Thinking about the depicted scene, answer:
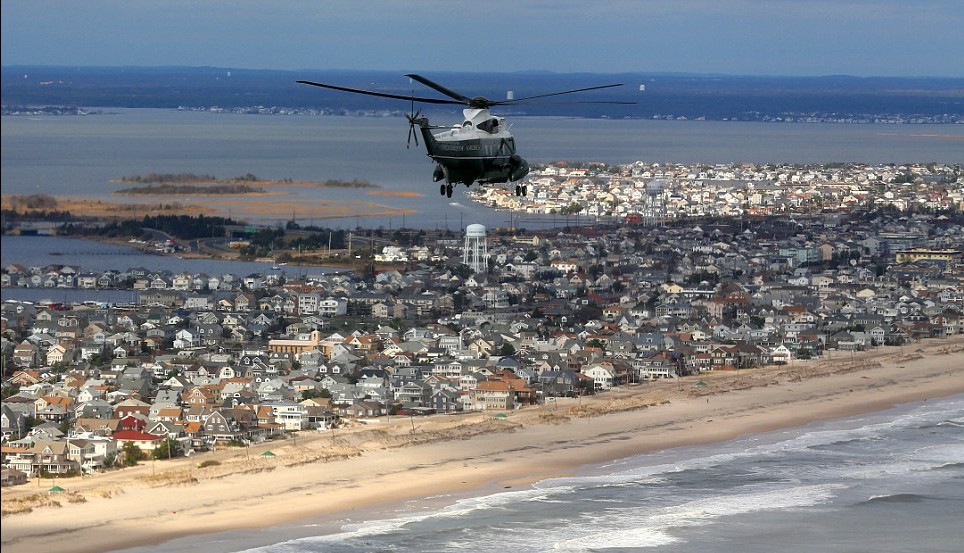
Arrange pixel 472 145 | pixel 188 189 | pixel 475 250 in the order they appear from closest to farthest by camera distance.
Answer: pixel 472 145, pixel 475 250, pixel 188 189

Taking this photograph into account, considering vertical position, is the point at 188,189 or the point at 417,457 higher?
the point at 188,189

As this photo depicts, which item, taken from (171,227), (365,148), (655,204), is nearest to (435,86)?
(171,227)

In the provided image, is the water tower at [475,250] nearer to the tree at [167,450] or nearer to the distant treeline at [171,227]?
the distant treeline at [171,227]

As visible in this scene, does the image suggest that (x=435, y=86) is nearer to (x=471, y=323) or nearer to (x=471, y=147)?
(x=471, y=147)

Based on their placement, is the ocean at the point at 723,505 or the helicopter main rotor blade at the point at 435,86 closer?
the helicopter main rotor blade at the point at 435,86

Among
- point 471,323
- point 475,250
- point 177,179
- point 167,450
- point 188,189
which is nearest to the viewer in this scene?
point 167,450

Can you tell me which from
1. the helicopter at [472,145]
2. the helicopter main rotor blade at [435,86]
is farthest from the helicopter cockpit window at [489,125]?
the helicopter main rotor blade at [435,86]

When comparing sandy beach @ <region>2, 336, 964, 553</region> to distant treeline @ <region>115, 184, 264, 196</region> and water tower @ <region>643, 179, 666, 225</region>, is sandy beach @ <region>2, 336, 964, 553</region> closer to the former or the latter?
water tower @ <region>643, 179, 666, 225</region>
